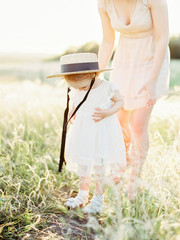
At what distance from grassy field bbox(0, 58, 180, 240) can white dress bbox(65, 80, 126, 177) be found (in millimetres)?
232

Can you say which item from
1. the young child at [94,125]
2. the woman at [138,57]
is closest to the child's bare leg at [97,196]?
the young child at [94,125]

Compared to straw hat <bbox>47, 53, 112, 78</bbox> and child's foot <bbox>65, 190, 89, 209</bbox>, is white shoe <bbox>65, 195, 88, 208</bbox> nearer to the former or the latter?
child's foot <bbox>65, 190, 89, 209</bbox>

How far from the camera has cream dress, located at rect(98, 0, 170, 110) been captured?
2.92 metres

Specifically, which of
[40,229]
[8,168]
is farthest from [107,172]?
[8,168]

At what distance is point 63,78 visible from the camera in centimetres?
283

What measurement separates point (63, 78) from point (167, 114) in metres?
2.49

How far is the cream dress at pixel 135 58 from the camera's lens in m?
2.92

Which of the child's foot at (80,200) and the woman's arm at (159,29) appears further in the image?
the child's foot at (80,200)

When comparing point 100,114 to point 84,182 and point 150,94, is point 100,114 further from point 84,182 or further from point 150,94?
point 84,182

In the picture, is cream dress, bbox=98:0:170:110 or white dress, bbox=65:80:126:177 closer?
white dress, bbox=65:80:126:177

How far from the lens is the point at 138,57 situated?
3.04 m

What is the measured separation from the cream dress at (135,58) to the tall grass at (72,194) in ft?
1.47

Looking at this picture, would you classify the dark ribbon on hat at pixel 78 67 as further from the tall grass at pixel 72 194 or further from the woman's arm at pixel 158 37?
the tall grass at pixel 72 194

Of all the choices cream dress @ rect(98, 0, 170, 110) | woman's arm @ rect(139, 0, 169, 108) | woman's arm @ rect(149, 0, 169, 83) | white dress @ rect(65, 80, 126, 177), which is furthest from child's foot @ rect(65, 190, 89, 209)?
woman's arm @ rect(149, 0, 169, 83)
